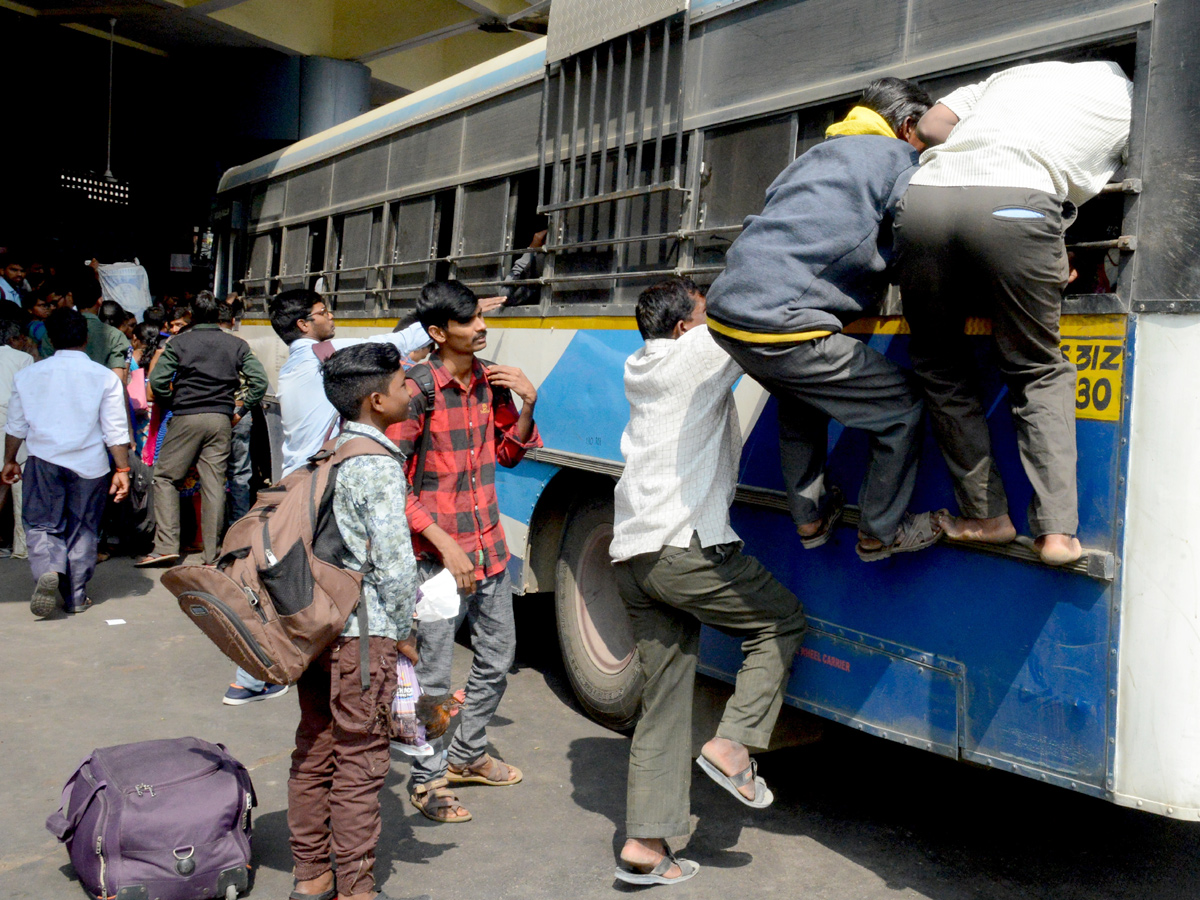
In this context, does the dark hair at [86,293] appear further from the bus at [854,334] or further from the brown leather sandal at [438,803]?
the brown leather sandal at [438,803]

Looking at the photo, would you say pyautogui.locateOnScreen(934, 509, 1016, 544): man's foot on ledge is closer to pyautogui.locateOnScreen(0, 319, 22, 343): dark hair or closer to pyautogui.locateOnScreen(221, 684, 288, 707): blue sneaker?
pyautogui.locateOnScreen(221, 684, 288, 707): blue sneaker

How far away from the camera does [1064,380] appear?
111 inches

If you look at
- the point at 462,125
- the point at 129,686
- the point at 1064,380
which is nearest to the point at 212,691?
the point at 129,686

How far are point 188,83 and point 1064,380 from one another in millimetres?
17777

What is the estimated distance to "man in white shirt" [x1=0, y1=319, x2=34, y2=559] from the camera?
25.1 ft

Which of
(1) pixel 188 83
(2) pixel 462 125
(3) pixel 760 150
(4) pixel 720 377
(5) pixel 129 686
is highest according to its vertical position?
(1) pixel 188 83

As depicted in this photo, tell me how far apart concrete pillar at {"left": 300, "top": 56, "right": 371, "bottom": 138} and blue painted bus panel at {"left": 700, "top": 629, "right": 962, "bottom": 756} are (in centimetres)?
1418

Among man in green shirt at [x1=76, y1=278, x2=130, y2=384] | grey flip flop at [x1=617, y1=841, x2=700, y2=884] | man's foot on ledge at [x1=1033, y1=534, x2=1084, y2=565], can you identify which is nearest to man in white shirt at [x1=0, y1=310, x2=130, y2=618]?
man in green shirt at [x1=76, y1=278, x2=130, y2=384]

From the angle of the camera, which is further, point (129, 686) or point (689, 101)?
point (129, 686)

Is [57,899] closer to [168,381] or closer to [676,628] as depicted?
[676,628]

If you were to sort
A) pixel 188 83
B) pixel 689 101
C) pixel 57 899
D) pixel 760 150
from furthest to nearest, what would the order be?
pixel 188 83
pixel 689 101
pixel 760 150
pixel 57 899

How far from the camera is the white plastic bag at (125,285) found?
546 inches

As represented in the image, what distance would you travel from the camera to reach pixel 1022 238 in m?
Answer: 2.73

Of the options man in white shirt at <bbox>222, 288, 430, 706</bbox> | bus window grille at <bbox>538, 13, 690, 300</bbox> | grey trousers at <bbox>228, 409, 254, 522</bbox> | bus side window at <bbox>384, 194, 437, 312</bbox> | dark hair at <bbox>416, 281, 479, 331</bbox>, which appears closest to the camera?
dark hair at <bbox>416, 281, 479, 331</bbox>
